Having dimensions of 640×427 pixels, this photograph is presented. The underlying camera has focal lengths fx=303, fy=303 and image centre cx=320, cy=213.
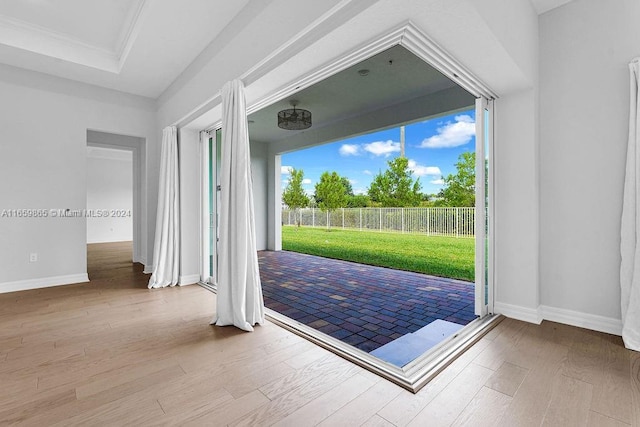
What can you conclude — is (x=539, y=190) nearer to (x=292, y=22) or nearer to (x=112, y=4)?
(x=292, y=22)

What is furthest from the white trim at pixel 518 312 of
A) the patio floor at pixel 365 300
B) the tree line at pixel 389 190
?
the tree line at pixel 389 190

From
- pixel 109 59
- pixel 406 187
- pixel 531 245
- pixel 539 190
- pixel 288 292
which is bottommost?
pixel 288 292

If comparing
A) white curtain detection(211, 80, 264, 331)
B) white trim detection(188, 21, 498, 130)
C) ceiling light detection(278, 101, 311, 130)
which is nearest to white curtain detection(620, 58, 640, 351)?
white trim detection(188, 21, 498, 130)

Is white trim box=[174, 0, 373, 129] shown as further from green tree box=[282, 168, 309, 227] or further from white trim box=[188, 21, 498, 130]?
green tree box=[282, 168, 309, 227]

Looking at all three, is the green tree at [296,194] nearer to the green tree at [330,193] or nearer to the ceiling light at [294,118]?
the green tree at [330,193]

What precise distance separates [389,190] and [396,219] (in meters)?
1.61

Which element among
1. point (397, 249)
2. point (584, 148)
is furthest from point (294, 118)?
point (397, 249)

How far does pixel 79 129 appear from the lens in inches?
171

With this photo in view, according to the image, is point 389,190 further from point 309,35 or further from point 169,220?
point 309,35

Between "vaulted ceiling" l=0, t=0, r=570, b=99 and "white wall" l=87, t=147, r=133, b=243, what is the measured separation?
6048 mm

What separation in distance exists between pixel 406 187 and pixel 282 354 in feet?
30.7

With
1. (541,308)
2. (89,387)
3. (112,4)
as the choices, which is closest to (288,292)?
(89,387)

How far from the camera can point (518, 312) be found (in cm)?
277

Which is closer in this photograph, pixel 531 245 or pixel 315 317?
pixel 531 245
